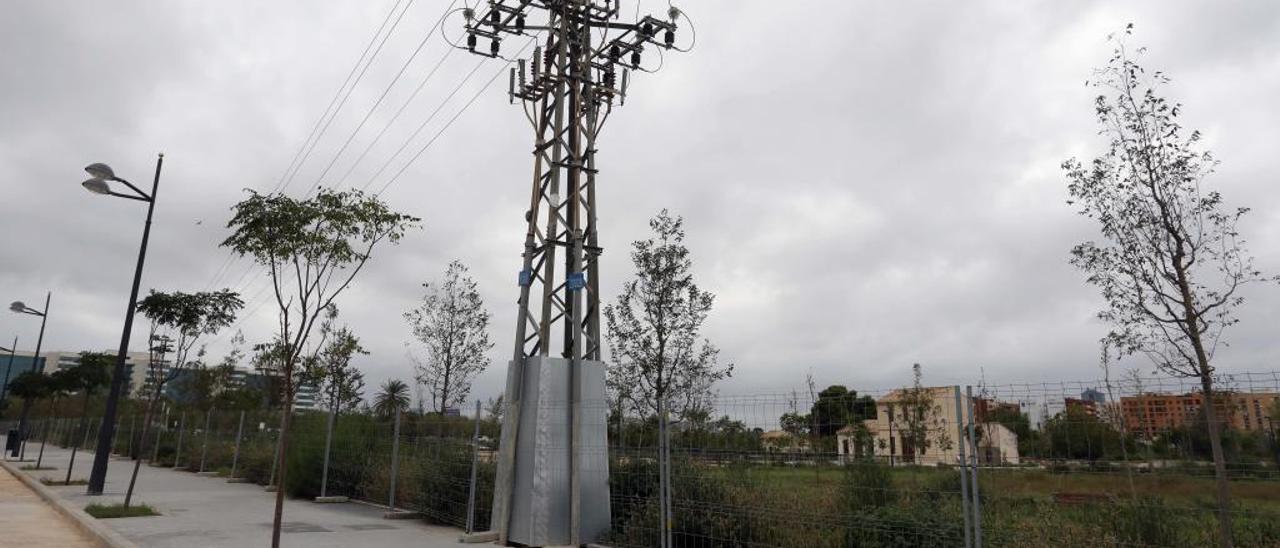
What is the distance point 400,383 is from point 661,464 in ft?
142

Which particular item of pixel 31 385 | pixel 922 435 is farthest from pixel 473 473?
pixel 31 385

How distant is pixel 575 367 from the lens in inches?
410

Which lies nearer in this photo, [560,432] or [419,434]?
[560,432]

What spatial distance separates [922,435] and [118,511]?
42.3 ft

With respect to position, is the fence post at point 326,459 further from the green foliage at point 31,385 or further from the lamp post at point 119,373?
the green foliage at point 31,385

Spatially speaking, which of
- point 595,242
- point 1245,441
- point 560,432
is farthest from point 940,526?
point 595,242

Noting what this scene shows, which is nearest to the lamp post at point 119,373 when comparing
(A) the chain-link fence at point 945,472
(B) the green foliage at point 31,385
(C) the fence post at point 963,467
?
(A) the chain-link fence at point 945,472

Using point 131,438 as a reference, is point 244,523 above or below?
below

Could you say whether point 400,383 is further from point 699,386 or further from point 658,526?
point 658,526

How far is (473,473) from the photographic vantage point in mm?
11117

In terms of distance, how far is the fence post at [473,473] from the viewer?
11039mm

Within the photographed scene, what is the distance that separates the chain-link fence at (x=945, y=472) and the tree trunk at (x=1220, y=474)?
3 centimetres

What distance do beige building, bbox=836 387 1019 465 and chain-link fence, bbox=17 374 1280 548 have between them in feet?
0.06

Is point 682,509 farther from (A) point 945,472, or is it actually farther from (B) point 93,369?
(B) point 93,369
